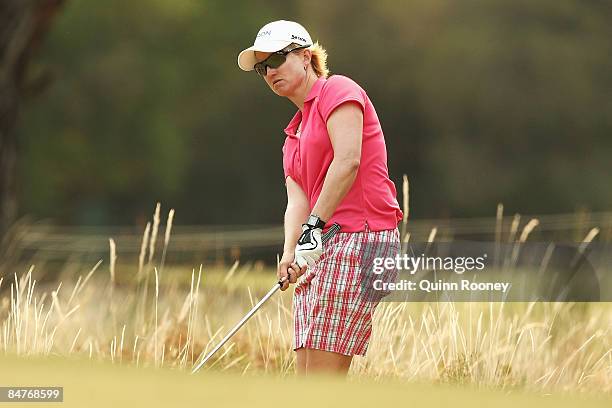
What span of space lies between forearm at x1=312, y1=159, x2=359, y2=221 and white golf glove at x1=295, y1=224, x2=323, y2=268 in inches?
2.5

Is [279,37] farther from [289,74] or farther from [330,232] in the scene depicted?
[330,232]

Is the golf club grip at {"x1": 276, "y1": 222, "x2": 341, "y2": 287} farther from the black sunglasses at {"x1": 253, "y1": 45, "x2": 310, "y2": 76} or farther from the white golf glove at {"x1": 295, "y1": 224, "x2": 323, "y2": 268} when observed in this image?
the black sunglasses at {"x1": 253, "y1": 45, "x2": 310, "y2": 76}

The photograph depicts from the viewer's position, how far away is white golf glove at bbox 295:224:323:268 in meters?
4.61

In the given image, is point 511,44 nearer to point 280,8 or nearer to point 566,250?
point 280,8

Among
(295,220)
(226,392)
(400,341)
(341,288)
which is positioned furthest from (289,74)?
(400,341)

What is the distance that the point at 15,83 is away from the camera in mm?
11438

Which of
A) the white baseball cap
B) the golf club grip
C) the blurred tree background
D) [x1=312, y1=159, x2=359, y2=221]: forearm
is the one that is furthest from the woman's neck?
the blurred tree background

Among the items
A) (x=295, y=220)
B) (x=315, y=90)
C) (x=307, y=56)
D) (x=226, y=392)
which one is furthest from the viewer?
(x=295, y=220)

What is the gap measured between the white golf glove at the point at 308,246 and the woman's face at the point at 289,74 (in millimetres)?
582

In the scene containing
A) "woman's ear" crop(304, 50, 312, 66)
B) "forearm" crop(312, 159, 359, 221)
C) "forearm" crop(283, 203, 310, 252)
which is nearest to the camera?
"forearm" crop(312, 159, 359, 221)

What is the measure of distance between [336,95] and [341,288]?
28.5 inches

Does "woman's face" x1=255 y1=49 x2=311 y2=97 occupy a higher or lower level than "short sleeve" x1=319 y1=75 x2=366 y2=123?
higher

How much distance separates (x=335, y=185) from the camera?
458cm

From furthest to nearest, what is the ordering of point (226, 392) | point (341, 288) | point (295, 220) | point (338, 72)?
point (338, 72) → point (295, 220) → point (341, 288) → point (226, 392)
